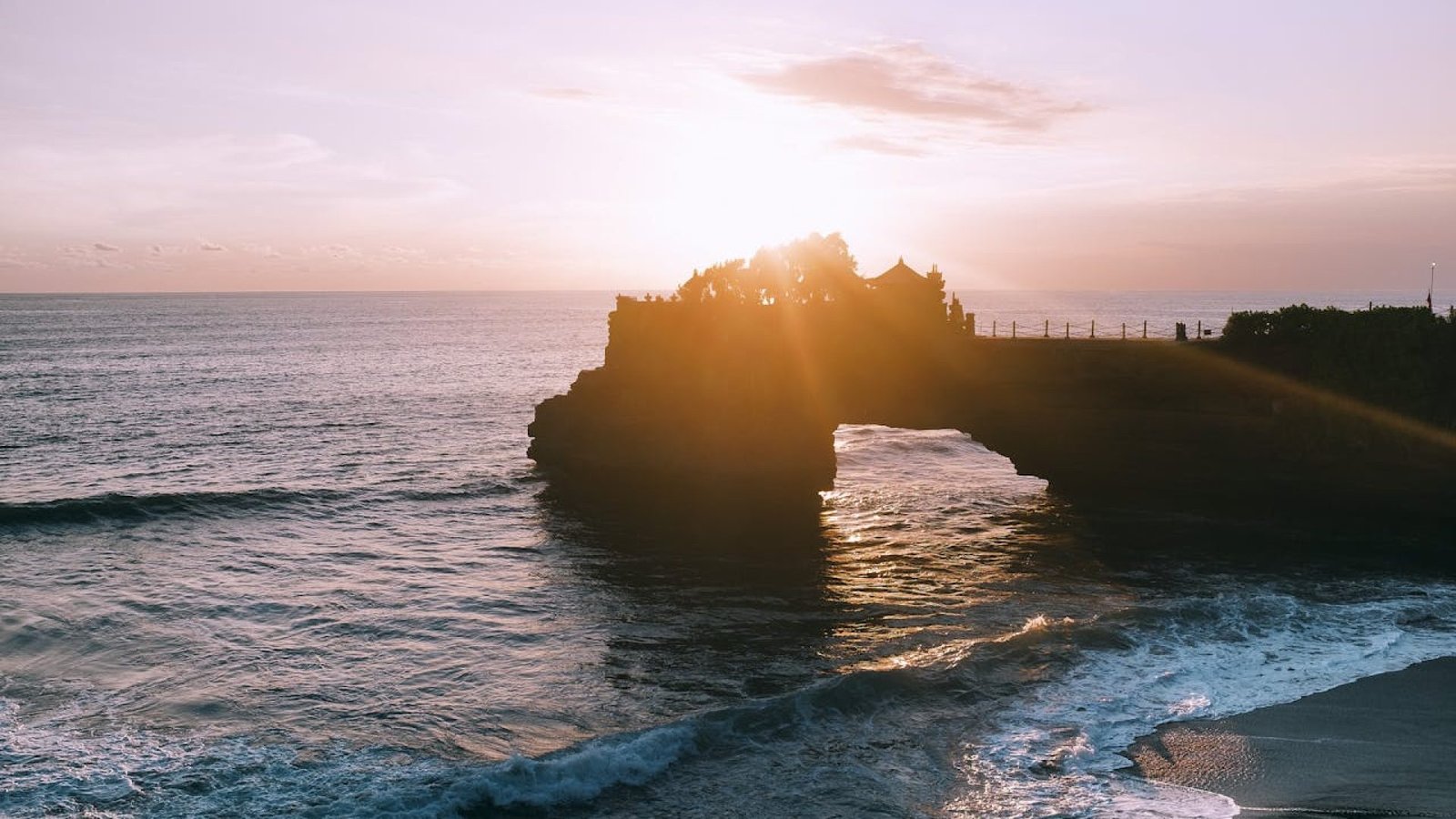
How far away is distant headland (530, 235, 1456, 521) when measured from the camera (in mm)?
46750

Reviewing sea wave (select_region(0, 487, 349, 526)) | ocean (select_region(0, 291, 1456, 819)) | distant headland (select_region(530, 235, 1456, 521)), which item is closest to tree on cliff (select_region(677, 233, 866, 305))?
distant headland (select_region(530, 235, 1456, 521))

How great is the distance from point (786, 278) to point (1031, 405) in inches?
867

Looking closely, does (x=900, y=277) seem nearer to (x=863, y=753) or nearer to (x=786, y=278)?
(x=786, y=278)

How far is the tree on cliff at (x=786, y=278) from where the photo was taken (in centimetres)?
5956

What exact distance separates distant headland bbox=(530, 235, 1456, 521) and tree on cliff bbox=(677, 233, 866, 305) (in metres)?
0.31

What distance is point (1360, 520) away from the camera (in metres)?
41.0

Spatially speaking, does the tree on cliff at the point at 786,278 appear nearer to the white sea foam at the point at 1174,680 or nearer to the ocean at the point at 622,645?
the ocean at the point at 622,645

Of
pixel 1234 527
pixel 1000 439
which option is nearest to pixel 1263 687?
pixel 1234 527

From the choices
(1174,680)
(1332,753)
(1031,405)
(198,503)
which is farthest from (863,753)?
(198,503)

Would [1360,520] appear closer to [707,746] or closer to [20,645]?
[707,746]

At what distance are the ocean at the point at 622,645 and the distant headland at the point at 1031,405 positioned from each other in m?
4.04

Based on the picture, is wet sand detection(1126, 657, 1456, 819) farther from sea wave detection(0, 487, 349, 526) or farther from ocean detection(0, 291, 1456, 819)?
sea wave detection(0, 487, 349, 526)

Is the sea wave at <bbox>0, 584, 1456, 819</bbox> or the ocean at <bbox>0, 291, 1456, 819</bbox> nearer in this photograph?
the sea wave at <bbox>0, 584, 1456, 819</bbox>

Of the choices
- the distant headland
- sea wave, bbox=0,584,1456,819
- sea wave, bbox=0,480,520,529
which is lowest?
sea wave, bbox=0,584,1456,819
